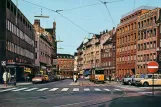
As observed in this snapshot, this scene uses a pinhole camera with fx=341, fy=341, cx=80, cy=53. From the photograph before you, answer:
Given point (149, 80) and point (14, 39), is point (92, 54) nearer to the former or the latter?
point (14, 39)

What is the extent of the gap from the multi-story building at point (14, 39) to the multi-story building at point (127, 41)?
2614 centimetres

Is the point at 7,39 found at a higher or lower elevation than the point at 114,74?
higher

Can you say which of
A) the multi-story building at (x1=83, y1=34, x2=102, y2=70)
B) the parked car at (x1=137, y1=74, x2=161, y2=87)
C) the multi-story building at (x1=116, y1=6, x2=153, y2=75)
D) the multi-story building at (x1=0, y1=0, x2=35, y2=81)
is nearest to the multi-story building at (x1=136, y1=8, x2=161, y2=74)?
the multi-story building at (x1=116, y1=6, x2=153, y2=75)

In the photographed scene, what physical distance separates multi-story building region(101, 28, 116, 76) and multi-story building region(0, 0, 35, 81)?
30854 millimetres

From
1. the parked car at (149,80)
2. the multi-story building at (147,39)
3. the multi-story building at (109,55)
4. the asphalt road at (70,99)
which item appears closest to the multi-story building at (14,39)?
the parked car at (149,80)

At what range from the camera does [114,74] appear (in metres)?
102

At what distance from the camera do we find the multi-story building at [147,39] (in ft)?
242

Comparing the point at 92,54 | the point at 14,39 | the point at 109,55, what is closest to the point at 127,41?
the point at 109,55

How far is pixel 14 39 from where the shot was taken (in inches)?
2410

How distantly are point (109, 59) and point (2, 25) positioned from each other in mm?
60084

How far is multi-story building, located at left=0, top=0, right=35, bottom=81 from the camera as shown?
53.4 meters

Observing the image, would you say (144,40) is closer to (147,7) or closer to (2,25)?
(147,7)

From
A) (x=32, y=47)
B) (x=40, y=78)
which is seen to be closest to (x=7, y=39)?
(x=40, y=78)

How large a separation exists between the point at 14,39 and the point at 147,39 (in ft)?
108
